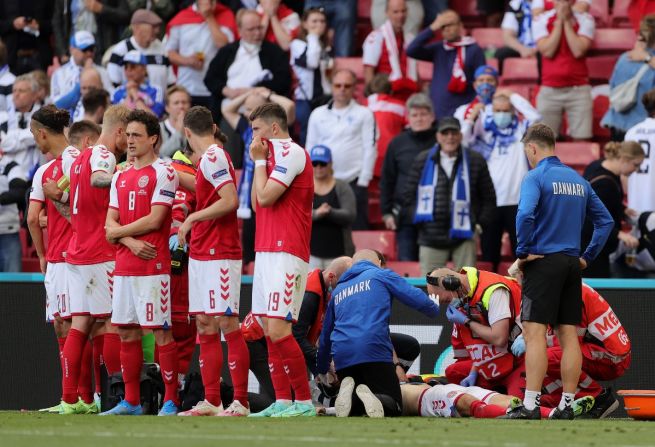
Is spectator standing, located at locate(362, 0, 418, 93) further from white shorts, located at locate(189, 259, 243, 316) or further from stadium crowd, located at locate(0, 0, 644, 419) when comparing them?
white shorts, located at locate(189, 259, 243, 316)

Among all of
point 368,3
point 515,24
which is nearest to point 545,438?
point 515,24

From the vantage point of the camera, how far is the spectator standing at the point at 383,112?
656 inches

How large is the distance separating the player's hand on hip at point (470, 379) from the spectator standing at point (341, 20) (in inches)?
290

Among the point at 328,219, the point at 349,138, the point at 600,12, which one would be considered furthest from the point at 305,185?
the point at 600,12

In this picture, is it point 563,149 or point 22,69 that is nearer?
point 563,149

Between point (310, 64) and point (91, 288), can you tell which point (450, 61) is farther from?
point (91, 288)

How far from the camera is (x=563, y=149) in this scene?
16641 mm

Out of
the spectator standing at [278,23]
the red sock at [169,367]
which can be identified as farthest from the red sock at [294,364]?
the spectator standing at [278,23]

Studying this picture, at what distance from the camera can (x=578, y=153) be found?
16.6 m

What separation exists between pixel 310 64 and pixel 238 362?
7.21 meters

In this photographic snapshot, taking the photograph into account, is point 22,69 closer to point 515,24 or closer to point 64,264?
point 515,24

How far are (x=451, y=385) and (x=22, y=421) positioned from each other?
10.5 ft

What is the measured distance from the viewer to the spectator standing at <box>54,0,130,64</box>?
60.6 ft

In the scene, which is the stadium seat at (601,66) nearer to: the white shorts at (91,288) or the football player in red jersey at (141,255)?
the football player in red jersey at (141,255)
